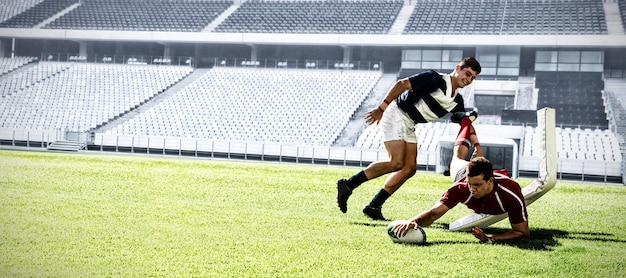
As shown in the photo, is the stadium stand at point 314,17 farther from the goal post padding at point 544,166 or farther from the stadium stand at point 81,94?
the goal post padding at point 544,166

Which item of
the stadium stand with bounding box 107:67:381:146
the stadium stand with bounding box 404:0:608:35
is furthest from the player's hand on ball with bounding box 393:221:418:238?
the stadium stand with bounding box 404:0:608:35

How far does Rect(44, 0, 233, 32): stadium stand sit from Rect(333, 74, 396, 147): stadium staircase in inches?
447

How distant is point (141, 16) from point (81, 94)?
835 centimetres

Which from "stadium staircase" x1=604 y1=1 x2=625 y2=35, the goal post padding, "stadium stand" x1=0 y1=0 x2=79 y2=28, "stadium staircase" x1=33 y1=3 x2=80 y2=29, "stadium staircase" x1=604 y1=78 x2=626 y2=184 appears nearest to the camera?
the goal post padding

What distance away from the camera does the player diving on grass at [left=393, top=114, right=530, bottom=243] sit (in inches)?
177

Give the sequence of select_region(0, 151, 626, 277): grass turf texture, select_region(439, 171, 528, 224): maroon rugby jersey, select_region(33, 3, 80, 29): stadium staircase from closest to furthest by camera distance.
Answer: select_region(0, 151, 626, 277): grass turf texture → select_region(439, 171, 528, 224): maroon rugby jersey → select_region(33, 3, 80, 29): stadium staircase

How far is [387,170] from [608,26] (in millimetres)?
29437

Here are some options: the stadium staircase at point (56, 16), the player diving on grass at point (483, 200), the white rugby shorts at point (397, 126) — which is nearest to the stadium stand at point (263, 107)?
the stadium staircase at point (56, 16)

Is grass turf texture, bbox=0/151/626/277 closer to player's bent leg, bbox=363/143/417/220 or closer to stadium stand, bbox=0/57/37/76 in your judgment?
player's bent leg, bbox=363/143/417/220

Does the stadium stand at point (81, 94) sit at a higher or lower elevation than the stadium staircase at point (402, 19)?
lower

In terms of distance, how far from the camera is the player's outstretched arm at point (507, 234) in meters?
4.58

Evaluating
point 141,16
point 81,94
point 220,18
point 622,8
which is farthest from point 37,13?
point 622,8

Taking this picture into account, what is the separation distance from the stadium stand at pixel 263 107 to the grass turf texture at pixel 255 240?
60.5ft

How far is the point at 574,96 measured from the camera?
94.7ft
